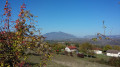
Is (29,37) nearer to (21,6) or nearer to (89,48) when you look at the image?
(21,6)

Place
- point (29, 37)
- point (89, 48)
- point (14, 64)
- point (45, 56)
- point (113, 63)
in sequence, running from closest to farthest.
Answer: point (14, 64)
point (29, 37)
point (45, 56)
point (113, 63)
point (89, 48)

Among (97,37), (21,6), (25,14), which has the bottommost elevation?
(97,37)

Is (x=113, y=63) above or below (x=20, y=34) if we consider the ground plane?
below

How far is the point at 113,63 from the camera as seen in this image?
29641 millimetres

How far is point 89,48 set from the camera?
6019cm

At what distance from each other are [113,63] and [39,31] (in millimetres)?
30893

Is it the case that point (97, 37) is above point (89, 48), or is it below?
above

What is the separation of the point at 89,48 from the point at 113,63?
1204 inches

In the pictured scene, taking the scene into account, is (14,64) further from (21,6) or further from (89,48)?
(89,48)

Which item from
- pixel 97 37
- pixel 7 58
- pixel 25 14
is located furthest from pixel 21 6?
pixel 97 37

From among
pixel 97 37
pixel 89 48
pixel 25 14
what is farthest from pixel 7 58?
pixel 89 48

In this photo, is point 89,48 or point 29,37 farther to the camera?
point 89,48

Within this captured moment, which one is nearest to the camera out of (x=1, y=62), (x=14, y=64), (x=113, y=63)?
→ (x=1, y=62)

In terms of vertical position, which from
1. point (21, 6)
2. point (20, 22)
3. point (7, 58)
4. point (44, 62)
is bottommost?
point (44, 62)
